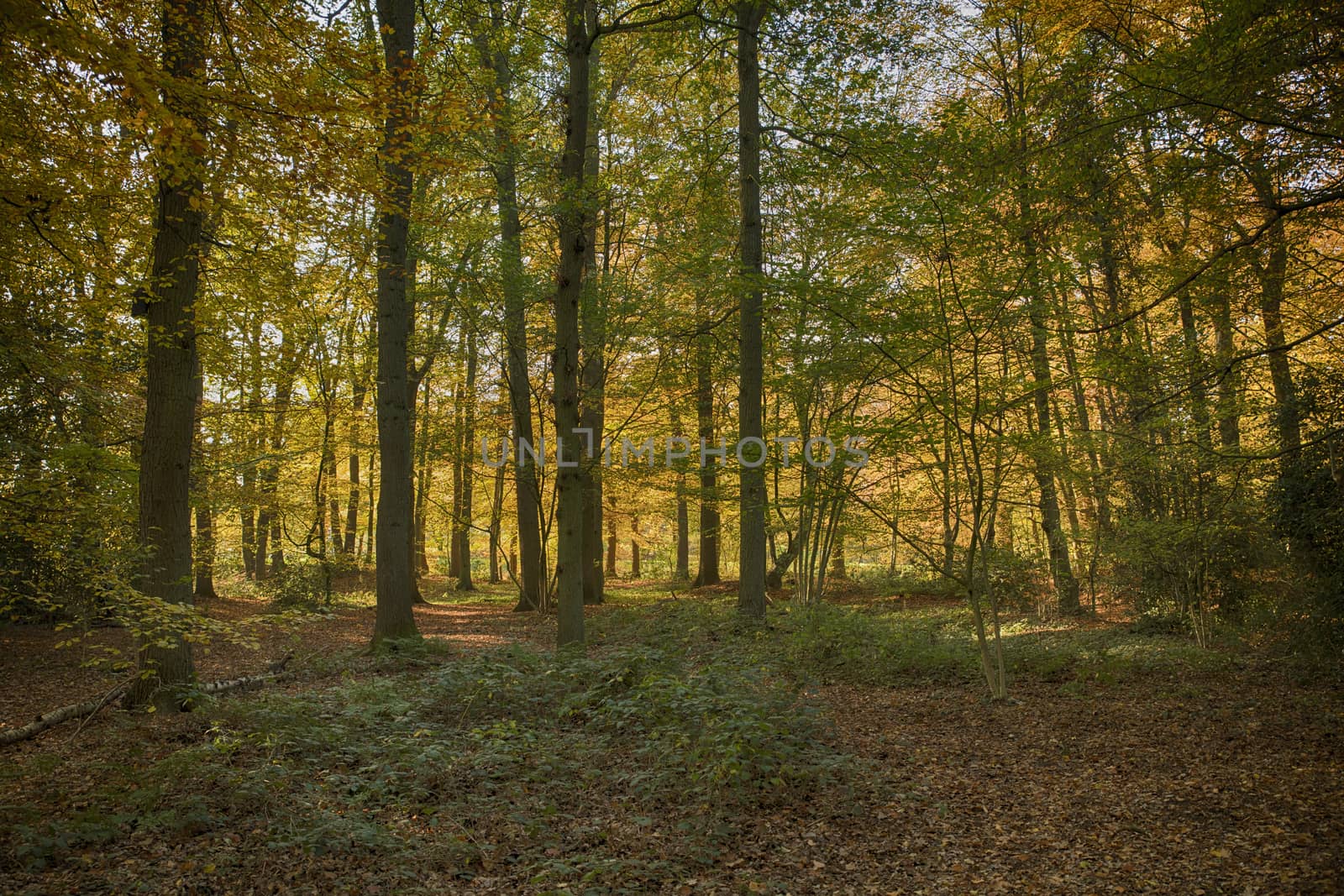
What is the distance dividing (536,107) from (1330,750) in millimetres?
14657

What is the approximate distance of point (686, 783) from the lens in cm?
476

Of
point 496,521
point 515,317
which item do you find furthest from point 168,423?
point 496,521

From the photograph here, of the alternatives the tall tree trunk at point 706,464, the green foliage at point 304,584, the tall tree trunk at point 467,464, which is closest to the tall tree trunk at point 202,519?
the green foliage at point 304,584

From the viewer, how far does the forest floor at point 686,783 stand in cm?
368

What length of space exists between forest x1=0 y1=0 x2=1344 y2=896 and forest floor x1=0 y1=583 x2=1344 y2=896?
0.12 ft

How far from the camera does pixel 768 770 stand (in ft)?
15.5

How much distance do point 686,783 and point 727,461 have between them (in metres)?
7.80

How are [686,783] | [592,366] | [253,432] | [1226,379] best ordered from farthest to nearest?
[592,366] → [253,432] → [1226,379] → [686,783]

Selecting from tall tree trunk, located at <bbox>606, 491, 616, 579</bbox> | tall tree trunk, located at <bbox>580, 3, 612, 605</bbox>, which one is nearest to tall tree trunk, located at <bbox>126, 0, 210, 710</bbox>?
tall tree trunk, located at <bbox>580, 3, 612, 605</bbox>

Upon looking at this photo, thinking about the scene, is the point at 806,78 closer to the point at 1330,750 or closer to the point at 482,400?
the point at 1330,750

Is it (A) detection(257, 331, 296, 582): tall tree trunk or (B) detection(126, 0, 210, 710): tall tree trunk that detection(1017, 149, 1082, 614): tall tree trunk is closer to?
(B) detection(126, 0, 210, 710): tall tree trunk

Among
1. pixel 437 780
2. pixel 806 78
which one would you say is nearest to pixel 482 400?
pixel 806 78

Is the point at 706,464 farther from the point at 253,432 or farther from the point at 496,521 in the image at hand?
the point at 253,432

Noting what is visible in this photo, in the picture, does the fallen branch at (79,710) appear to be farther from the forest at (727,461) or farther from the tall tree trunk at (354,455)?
the tall tree trunk at (354,455)
